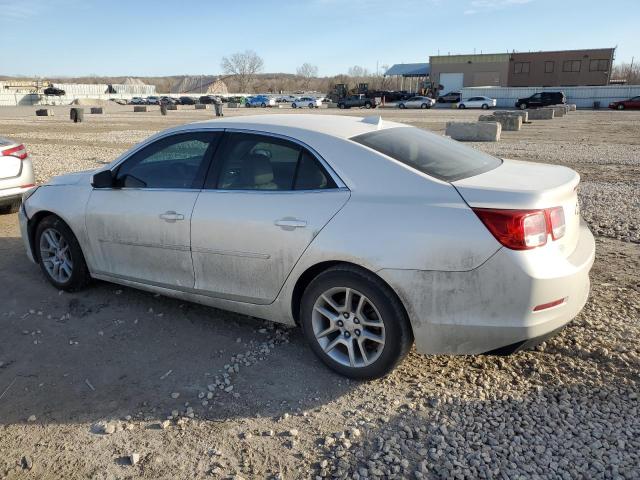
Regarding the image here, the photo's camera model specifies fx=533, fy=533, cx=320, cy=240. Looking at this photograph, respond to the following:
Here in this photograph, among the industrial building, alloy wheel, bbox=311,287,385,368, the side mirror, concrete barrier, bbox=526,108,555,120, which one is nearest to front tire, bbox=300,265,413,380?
alloy wheel, bbox=311,287,385,368

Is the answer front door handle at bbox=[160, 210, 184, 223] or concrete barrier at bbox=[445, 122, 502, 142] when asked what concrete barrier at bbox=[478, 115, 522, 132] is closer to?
concrete barrier at bbox=[445, 122, 502, 142]

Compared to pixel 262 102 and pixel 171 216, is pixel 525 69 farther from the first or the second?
pixel 171 216

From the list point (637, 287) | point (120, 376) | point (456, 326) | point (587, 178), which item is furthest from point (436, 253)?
point (587, 178)

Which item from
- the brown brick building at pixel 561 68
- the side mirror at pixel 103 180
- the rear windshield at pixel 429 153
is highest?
the brown brick building at pixel 561 68

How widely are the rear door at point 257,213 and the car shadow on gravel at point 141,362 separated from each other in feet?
1.49

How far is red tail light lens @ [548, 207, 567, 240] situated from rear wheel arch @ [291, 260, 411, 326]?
943 mm

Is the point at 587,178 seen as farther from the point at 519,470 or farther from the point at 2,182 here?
the point at 2,182

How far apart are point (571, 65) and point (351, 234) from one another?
286 feet

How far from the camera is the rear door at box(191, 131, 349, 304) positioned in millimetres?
3404

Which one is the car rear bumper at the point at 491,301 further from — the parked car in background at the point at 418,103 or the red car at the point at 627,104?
the parked car in background at the point at 418,103

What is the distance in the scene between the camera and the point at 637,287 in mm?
4848

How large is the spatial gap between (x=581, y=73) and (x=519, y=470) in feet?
287

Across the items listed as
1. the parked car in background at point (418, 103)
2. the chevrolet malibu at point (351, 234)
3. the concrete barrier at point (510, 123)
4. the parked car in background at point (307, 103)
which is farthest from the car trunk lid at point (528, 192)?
the parked car in background at point (307, 103)

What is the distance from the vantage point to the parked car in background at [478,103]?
180ft
